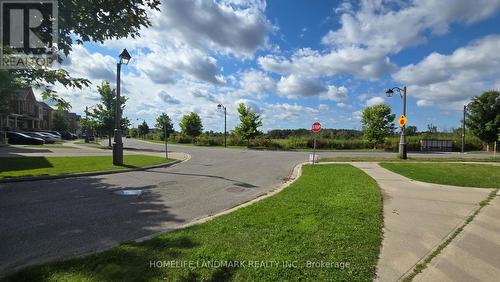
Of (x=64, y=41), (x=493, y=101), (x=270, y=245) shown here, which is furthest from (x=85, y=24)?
(x=493, y=101)

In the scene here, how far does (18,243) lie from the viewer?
419 centimetres

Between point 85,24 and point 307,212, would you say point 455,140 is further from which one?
point 85,24

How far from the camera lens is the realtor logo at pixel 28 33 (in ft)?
18.6

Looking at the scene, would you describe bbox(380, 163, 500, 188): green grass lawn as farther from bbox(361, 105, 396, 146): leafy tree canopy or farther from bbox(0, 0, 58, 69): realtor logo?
bbox(361, 105, 396, 146): leafy tree canopy

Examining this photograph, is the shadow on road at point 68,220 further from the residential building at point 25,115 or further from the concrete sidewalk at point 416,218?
the residential building at point 25,115

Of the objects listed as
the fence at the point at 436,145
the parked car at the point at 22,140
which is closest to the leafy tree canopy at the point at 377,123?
the fence at the point at 436,145

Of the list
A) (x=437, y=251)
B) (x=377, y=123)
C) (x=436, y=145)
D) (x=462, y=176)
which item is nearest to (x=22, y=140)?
(x=437, y=251)

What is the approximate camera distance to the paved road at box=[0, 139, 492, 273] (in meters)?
4.18

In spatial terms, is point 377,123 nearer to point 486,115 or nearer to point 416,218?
point 486,115

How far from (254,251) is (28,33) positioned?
662cm

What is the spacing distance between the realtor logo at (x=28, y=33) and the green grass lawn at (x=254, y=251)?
514 cm

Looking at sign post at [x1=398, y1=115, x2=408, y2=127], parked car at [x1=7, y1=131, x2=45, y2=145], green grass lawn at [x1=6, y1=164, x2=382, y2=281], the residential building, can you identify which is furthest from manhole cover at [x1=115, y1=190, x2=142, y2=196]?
the residential building

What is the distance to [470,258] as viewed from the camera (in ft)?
12.5

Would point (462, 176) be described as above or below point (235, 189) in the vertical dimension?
above
